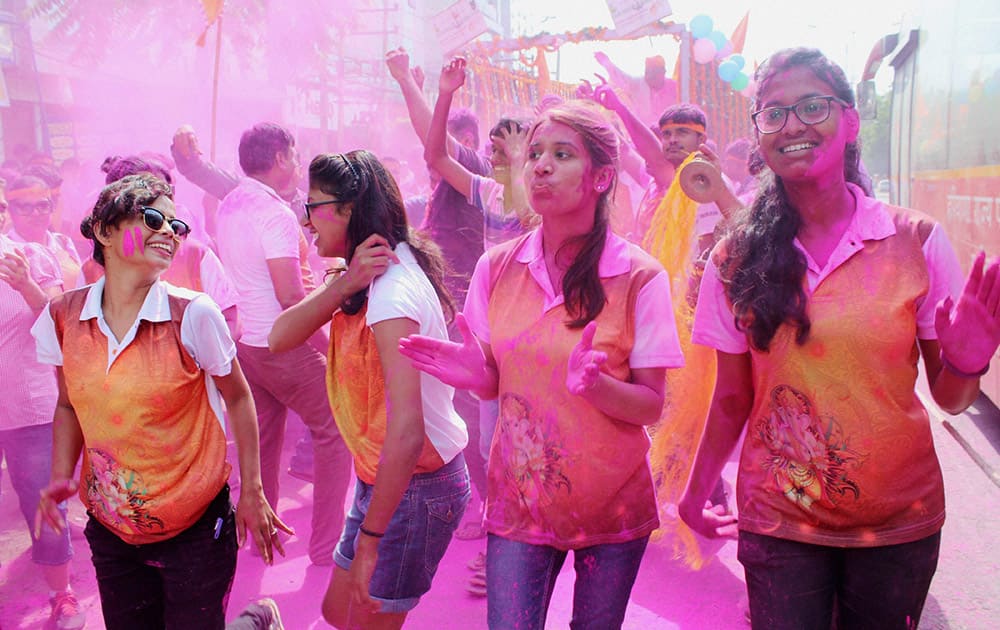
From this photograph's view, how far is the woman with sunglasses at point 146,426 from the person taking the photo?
2.60m

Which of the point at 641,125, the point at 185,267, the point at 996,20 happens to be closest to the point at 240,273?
the point at 185,267

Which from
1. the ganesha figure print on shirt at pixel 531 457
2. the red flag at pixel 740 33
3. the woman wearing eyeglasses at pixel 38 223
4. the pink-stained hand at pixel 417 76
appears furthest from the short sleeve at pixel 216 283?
the red flag at pixel 740 33

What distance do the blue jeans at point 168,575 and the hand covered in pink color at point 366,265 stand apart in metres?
0.84

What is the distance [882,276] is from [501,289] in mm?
992

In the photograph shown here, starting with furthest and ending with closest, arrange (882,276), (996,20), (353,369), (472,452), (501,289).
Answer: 1. (996,20)
2. (472,452)
3. (353,369)
4. (501,289)
5. (882,276)

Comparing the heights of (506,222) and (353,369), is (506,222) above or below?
above

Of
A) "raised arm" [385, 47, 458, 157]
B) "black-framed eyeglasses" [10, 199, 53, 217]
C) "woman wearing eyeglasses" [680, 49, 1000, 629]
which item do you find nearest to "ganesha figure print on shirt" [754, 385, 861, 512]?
"woman wearing eyeglasses" [680, 49, 1000, 629]

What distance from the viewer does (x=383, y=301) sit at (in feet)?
8.37

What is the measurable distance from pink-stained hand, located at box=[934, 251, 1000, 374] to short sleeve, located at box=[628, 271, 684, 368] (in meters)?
0.62

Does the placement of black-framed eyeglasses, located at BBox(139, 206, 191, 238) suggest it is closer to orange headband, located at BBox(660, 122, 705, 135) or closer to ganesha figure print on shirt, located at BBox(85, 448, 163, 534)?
ganesha figure print on shirt, located at BBox(85, 448, 163, 534)

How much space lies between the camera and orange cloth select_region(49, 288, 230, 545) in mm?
2582

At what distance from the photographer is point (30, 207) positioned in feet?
16.3

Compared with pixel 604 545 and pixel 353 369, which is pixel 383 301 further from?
pixel 604 545

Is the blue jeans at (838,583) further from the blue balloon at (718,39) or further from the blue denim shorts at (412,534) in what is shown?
the blue balloon at (718,39)
